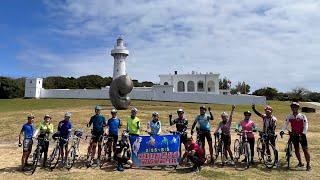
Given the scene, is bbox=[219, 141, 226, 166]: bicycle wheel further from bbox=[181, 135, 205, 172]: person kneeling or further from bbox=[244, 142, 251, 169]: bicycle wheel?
bbox=[181, 135, 205, 172]: person kneeling

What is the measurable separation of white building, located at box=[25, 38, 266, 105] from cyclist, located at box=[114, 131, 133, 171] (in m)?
40.9

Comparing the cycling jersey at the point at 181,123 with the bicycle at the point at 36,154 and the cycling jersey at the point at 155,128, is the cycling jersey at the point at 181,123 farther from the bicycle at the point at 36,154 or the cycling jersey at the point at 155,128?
the bicycle at the point at 36,154

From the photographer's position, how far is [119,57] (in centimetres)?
5672

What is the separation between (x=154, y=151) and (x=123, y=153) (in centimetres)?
97

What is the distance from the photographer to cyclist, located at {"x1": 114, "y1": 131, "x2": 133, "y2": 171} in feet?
32.1

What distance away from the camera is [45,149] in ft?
32.2

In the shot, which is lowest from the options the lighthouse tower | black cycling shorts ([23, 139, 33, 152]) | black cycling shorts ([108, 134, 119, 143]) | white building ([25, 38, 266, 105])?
black cycling shorts ([23, 139, 33, 152])

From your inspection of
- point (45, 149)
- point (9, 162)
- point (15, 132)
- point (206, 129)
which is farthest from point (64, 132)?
point (15, 132)

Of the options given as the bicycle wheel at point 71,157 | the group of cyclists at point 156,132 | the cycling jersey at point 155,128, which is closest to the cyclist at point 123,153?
the group of cyclists at point 156,132

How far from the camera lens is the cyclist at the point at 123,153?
32.1ft

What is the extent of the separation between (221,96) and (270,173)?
42903 millimetres

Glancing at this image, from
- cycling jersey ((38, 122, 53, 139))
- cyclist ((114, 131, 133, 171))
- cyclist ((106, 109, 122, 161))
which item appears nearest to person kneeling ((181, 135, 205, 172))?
cyclist ((114, 131, 133, 171))

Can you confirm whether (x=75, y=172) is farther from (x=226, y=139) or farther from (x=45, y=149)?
(x=226, y=139)

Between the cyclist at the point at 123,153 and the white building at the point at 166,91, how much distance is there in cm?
4093
